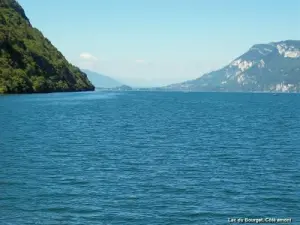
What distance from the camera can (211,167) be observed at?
46.1 meters

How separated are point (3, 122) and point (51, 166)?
45300 millimetres

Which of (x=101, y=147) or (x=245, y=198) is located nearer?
(x=245, y=198)

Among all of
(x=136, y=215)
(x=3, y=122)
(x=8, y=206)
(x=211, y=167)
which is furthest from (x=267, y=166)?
(x=3, y=122)

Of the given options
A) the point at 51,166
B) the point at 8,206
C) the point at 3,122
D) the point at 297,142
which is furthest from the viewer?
the point at 3,122

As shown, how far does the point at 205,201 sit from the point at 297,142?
4087cm

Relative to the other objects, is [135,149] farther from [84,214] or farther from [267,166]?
[84,214]

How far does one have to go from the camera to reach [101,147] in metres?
59.8

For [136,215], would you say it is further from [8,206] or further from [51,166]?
[51,166]

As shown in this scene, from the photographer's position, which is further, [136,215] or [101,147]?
[101,147]

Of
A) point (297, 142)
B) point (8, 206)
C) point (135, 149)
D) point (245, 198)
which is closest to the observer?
point (8, 206)

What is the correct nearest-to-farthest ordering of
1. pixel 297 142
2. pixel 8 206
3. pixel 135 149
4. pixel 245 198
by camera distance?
pixel 8 206
pixel 245 198
pixel 135 149
pixel 297 142

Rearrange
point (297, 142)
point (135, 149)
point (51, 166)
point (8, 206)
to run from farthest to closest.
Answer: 1. point (297, 142)
2. point (135, 149)
3. point (51, 166)
4. point (8, 206)

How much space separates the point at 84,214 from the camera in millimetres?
29812

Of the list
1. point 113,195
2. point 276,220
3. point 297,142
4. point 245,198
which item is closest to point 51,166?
point 113,195
